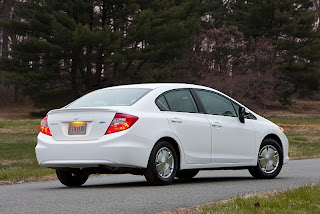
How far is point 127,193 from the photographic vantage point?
384 inches

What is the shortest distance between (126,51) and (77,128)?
41076 millimetres

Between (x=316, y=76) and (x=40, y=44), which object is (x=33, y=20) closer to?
(x=40, y=44)

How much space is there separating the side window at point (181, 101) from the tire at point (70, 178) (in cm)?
172

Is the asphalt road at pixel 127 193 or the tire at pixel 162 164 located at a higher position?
the tire at pixel 162 164

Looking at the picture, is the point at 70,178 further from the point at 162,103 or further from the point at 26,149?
the point at 26,149

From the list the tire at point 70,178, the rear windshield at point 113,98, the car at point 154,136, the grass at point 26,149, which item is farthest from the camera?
the grass at point 26,149

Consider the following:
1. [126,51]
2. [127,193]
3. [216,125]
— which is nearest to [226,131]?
[216,125]

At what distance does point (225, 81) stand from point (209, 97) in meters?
43.2

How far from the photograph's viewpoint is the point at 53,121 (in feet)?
35.2

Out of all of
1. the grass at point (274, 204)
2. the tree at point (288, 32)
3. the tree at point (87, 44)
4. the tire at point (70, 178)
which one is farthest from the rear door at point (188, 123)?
the tree at point (288, 32)

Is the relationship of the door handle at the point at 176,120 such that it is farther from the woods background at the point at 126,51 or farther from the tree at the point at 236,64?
the tree at the point at 236,64

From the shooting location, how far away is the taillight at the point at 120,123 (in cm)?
1031

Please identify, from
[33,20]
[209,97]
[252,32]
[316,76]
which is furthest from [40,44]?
[209,97]

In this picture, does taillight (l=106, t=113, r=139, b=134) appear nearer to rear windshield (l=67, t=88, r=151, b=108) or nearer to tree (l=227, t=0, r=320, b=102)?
rear windshield (l=67, t=88, r=151, b=108)
